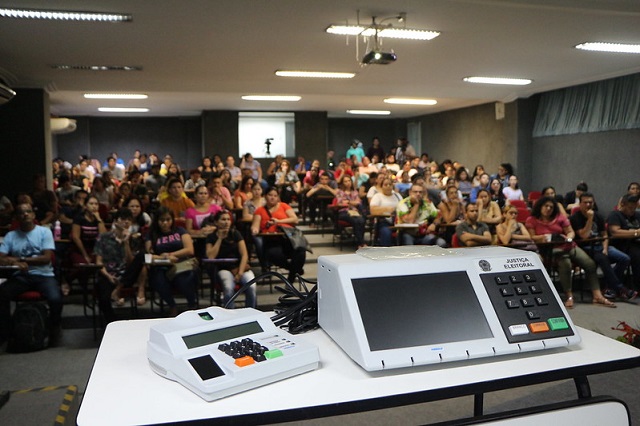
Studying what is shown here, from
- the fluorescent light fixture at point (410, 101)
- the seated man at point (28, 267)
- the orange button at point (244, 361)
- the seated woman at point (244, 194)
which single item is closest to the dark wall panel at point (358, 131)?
the fluorescent light fixture at point (410, 101)

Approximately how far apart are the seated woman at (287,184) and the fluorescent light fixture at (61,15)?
18.2 feet

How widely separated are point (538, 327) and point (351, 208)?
7.12 m

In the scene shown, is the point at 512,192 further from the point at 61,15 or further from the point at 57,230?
the point at 61,15

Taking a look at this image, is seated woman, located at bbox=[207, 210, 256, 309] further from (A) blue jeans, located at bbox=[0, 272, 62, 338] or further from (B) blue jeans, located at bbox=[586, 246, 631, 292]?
(B) blue jeans, located at bbox=[586, 246, 631, 292]

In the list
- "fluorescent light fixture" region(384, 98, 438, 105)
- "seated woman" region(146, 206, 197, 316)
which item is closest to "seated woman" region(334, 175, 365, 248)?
"seated woman" region(146, 206, 197, 316)

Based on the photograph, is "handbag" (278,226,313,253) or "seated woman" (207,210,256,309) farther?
"handbag" (278,226,313,253)

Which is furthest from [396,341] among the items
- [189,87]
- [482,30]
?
[189,87]

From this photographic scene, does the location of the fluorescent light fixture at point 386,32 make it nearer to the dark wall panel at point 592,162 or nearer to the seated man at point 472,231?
the seated man at point 472,231

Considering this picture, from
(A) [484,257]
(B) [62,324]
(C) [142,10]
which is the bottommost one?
(B) [62,324]

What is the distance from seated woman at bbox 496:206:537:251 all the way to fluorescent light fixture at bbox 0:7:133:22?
14.4 feet

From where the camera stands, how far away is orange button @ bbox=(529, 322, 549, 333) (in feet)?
4.71

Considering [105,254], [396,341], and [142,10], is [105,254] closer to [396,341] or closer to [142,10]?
[142,10]

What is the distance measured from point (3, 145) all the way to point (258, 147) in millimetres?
8566

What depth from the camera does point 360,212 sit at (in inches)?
336
